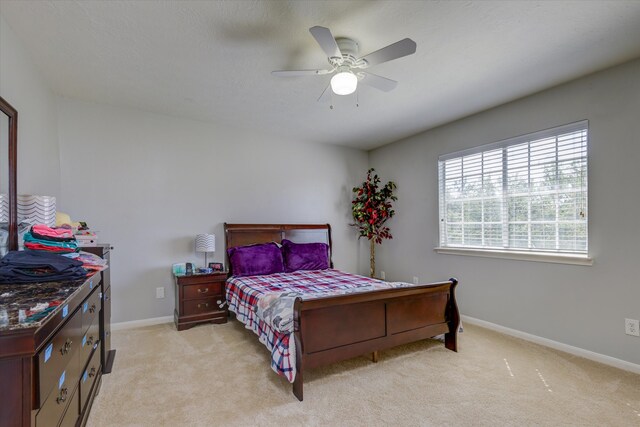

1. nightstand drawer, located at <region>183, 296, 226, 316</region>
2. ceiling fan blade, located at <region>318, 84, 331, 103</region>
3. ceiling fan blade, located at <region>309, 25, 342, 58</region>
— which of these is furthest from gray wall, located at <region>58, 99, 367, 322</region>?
ceiling fan blade, located at <region>309, 25, 342, 58</region>

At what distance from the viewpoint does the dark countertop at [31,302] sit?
3.29ft

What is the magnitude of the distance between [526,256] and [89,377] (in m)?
3.83

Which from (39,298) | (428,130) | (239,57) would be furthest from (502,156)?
(39,298)

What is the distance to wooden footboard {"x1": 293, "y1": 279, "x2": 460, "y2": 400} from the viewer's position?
2.26 metres

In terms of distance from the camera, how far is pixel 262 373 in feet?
8.36

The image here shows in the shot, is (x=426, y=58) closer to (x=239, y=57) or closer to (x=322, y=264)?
(x=239, y=57)

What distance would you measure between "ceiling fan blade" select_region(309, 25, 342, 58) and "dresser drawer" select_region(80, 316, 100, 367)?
6.98 feet

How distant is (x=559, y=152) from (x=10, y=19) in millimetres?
4565

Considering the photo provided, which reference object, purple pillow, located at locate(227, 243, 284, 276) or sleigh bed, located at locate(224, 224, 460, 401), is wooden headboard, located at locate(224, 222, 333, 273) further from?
sleigh bed, located at locate(224, 224, 460, 401)

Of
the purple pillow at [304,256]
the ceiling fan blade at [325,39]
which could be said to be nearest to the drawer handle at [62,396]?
the ceiling fan blade at [325,39]

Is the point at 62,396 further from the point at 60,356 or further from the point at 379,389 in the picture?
the point at 379,389

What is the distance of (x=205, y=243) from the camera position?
3.77 meters

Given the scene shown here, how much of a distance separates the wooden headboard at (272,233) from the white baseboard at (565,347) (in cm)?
223

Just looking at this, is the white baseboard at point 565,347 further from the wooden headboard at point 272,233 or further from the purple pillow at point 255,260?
the purple pillow at point 255,260
